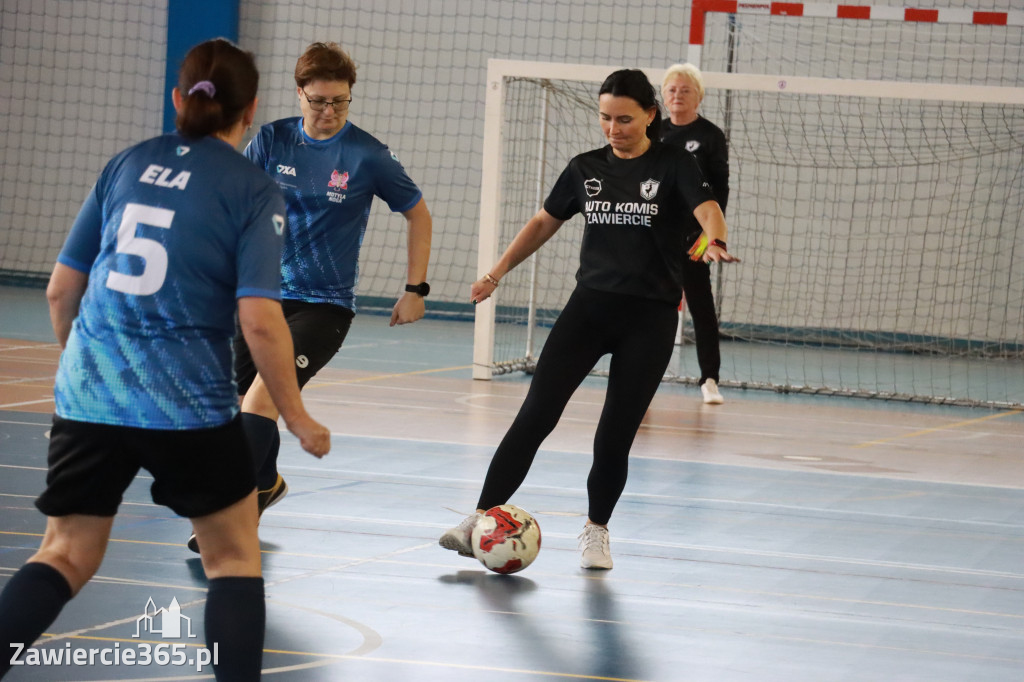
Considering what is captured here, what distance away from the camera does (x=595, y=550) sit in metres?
4.47

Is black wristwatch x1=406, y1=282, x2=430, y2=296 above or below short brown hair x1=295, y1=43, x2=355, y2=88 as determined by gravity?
below

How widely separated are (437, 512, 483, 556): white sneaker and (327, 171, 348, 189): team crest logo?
1191mm

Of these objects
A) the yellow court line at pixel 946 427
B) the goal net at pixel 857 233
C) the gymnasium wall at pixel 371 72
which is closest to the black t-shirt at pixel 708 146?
the yellow court line at pixel 946 427

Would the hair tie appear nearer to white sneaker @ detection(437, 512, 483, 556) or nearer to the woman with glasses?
the woman with glasses

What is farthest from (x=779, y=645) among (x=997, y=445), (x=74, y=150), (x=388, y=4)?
(x=74, y=150)

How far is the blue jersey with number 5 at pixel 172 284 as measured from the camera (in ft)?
8.34

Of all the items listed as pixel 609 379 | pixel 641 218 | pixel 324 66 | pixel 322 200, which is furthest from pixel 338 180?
pixel 609 379

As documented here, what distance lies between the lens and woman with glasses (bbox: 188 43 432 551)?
4.38m

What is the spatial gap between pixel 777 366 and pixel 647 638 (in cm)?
923

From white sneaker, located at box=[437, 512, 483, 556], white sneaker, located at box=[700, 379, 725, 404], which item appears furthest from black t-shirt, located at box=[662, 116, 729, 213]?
white sneaker, located at box=[437, 512, 483, 556]

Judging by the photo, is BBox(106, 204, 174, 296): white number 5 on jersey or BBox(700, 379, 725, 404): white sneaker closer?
BBox(106, 204, 174, 296): white number 5 on jersey

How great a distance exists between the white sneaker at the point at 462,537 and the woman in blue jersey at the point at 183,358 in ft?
6.07
